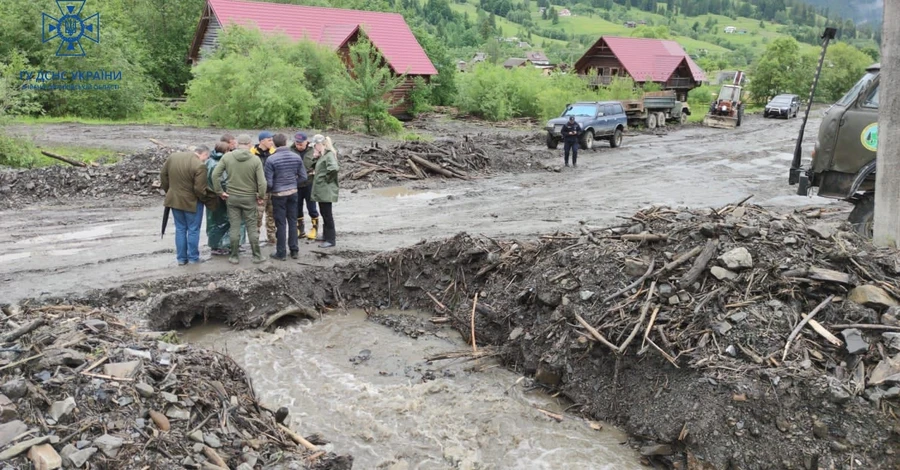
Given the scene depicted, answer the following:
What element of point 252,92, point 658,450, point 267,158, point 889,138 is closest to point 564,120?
point 252,92

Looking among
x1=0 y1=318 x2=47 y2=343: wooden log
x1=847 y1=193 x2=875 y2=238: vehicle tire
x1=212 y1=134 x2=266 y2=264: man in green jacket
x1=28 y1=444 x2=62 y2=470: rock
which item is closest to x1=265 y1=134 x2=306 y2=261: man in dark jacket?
x1=212 y1=134 x2=266 y2=264: man in green jacket

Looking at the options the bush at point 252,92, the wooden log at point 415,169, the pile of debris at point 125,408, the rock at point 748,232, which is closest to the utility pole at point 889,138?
the rock at point 748,232

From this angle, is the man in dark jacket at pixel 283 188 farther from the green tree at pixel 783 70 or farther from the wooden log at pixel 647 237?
the green tree at pixel 783 70

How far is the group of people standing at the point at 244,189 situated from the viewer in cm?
920

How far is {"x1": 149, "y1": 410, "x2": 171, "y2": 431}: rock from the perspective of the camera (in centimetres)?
474

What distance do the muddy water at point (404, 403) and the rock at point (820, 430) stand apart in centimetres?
155

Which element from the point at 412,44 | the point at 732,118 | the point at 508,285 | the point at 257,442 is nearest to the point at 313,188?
the point at 508,285

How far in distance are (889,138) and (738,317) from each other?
3213mm

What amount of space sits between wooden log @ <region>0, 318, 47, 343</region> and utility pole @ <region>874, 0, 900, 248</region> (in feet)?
Result: 29.2

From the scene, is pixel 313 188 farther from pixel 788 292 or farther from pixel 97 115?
pixel 97 115

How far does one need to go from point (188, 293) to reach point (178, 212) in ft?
4.53

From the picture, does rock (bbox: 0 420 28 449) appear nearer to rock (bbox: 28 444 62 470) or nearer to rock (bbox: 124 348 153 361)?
rock (bbox: 28 444 62 470)

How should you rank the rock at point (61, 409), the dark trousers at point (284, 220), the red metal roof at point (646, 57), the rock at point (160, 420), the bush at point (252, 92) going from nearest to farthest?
the rock at point (61, 409) → the rock at point (160, 420) → the dark trousers at point (284, 220) → the bush at point (252, 92) → the red metal roof at point (646, 57)

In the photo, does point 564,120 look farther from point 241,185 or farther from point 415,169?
point 241,185
